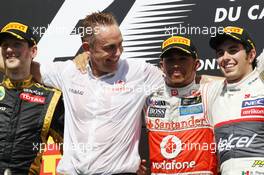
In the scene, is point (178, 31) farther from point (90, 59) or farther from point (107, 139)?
point (107, 139)

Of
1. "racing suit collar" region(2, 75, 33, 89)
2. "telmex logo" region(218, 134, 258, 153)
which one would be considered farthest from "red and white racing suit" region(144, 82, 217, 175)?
"racing suit collar" region(2, 75, 33, 89)

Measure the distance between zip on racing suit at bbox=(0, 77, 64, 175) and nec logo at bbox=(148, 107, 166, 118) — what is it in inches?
19.6

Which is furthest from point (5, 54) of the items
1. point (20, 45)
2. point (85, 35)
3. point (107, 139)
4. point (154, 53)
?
point (154, 53)

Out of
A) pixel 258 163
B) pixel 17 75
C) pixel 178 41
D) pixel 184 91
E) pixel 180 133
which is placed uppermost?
pixel 178 41

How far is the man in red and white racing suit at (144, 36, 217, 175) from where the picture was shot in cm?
274

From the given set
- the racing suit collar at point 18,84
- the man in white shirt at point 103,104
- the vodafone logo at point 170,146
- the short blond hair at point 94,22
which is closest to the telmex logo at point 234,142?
the vodafone logo at point 170,146

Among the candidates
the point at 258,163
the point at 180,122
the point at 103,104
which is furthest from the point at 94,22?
the point at 258,163

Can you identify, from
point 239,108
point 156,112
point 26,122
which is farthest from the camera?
point 156,112

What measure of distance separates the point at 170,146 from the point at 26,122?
783 millimetres

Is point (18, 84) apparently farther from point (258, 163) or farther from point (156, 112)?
point (258, 163)

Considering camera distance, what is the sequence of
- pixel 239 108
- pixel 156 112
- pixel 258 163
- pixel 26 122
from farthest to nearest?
pixel 156 112
pixel 26 122
pixel 239 108
pixel 258 163

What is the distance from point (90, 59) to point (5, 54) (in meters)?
0.47

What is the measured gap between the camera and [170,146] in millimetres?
2773

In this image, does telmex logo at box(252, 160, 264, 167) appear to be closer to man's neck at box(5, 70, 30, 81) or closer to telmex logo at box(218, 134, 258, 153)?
telmex logo at box(218, 134, 258, 153)
